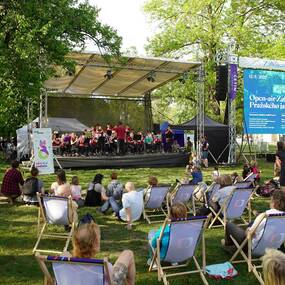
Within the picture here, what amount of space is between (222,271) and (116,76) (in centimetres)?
1800

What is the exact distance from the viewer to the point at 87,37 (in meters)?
12.7

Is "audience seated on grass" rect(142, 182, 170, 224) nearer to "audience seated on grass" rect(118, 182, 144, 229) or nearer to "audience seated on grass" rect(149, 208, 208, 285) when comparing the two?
"audience seated on grass" rect(118, 182, 144, 229)

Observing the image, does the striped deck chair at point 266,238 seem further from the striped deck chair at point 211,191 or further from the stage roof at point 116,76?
the stage roof at point 116,76

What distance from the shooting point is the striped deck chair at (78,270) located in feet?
9.75

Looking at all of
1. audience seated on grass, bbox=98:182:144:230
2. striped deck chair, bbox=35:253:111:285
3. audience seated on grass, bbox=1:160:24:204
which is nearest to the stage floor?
audience seated on grass, bbox=1:160:24:204

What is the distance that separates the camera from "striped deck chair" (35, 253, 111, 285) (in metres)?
2.97

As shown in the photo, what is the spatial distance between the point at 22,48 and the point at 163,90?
20.6 meters

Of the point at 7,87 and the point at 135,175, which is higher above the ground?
the point at 7,87

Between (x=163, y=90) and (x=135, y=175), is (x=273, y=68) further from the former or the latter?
(x=163, y=90)

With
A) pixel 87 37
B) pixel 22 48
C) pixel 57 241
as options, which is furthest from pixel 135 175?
pixel 57 241

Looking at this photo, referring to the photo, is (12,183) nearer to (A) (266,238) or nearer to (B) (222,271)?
(B) (222,271)

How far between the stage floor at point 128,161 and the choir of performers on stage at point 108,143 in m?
0.77

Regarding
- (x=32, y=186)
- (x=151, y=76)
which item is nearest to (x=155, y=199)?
(x=32, y=186)

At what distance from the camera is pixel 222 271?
4930mm
